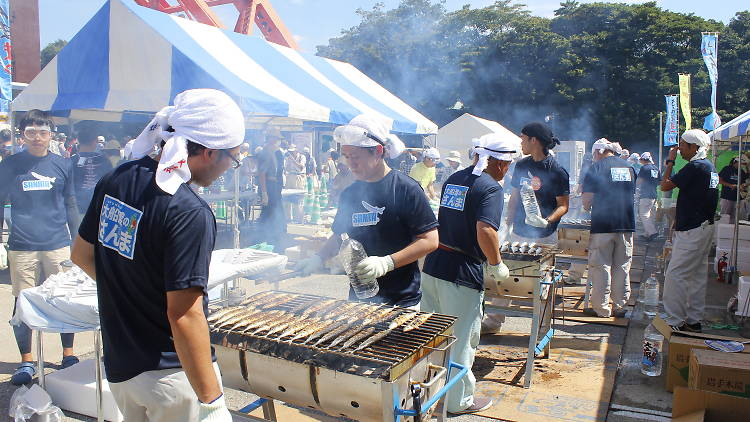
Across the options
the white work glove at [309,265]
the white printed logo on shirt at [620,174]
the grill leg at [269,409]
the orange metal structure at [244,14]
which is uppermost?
the orange metal structure at [244,14]

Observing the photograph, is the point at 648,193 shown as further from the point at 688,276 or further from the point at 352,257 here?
the point at 352,257

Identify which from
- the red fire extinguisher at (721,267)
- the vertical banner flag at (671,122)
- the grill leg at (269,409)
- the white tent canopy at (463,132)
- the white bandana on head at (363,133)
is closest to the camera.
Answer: the white bandana on head at (363,133)

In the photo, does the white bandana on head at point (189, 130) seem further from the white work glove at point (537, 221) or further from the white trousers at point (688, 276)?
the white trousers at point (688, 276)

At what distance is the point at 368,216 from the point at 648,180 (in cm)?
1061

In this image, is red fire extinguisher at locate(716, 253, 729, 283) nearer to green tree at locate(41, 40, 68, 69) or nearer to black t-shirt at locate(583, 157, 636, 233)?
black t-shirt at locate(583, 157, 636, 233)

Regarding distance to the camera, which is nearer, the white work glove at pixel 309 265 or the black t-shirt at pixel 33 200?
the white work glove at pixel 309 265

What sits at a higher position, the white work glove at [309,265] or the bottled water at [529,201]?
the bottled water at [529,201]

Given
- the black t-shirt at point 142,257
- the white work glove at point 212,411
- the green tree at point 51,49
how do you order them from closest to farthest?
the black t-shirt at point 142,257 < the white work glove at point 212,411 < the green tree at point 51,49

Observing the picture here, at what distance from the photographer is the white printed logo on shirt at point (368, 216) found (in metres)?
3.06

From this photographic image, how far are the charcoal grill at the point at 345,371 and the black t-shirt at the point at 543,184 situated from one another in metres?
3.26

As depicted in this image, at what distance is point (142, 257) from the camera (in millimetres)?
1710

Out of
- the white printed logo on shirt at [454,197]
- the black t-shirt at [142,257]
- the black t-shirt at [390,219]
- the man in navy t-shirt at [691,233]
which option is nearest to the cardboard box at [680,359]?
the man in navy t-shirt at [691,233]

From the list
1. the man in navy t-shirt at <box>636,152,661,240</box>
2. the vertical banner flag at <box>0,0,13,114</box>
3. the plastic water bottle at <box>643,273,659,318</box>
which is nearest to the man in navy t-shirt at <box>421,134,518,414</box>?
the plastic water bottle at <box>643,273,659,318</box>

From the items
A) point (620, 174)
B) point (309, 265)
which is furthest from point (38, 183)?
point (620, 174)
